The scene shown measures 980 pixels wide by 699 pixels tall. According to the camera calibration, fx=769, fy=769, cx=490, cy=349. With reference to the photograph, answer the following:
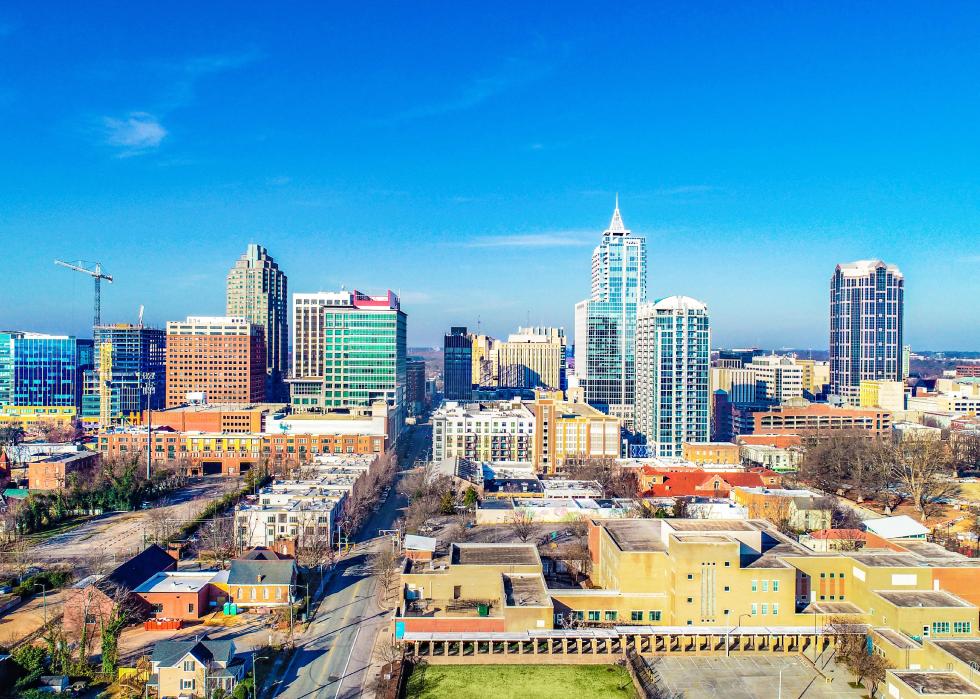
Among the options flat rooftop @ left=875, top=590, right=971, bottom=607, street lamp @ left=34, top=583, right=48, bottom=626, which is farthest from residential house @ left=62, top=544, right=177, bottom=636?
flat rooftop @ left=875, top=590, right=971, bottom=607

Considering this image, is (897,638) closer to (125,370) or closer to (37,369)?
(125,370)

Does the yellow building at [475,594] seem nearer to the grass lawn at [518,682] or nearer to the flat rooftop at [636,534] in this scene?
the grass lawn at [518,682]

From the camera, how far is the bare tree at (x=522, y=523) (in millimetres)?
45062

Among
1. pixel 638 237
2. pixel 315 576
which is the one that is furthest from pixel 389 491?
pixel 638 237

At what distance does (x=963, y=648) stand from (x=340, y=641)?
22614mm

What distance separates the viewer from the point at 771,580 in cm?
3083

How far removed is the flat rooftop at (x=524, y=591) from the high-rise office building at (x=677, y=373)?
43400 mm

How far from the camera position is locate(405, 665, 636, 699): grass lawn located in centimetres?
2675

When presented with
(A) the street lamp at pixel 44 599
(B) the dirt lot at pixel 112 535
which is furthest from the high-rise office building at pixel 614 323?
(A) the street lamp at pixel 44 599

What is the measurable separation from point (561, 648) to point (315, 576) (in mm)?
14504

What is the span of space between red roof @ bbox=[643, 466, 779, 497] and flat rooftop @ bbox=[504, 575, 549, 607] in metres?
24.4

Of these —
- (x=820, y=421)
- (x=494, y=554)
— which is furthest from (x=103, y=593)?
(x=820, y=421)

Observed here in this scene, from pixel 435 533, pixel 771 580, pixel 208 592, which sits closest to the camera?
pixel 771 580

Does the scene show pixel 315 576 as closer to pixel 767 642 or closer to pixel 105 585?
pixel 105 585
